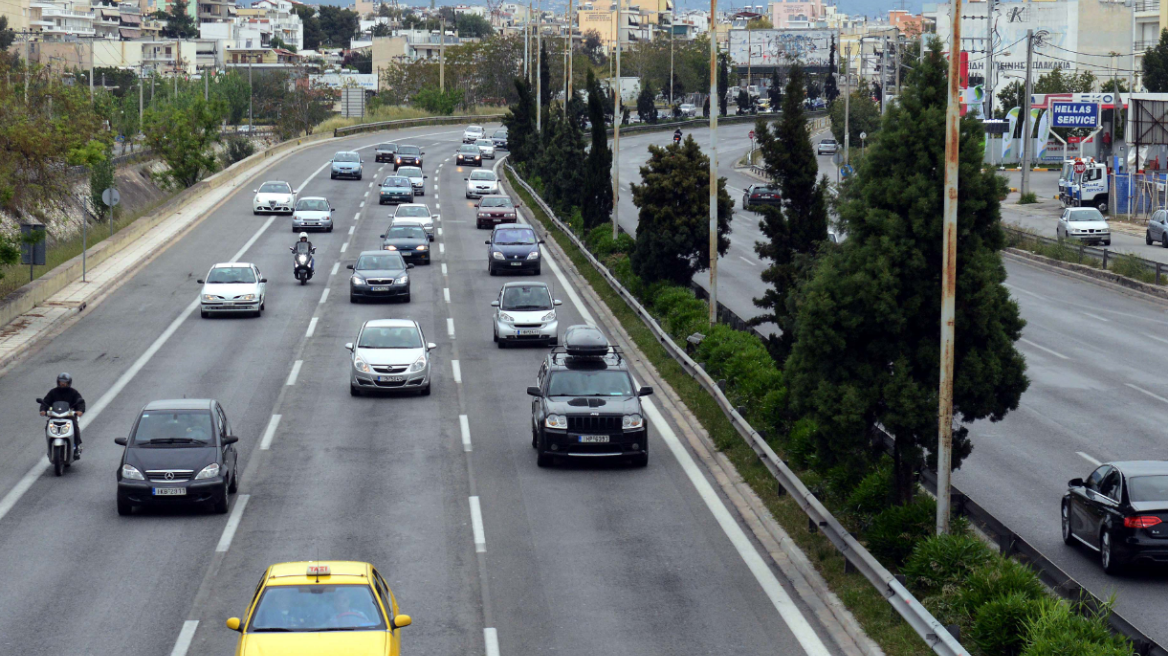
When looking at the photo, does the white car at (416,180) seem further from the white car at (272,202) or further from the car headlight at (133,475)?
the car headlight at (133,475)

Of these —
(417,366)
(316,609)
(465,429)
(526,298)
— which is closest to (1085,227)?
(526,298)

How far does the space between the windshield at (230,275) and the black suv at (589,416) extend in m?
16.8

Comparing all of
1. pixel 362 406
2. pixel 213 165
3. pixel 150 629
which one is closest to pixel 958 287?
pixel 150 629

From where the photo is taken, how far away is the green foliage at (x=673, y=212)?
35156mm

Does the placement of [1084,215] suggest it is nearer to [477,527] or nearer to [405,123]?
[477,527]

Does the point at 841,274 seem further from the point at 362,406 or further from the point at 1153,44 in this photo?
the point at 1153,44

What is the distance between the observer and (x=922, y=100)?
16.6m

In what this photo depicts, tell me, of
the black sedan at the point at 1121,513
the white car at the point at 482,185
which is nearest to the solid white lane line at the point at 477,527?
the black sedan at the point at 1121,513

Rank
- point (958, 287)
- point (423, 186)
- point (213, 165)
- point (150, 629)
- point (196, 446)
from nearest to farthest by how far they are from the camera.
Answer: point (150, 629) → point (958, 287) → point (196, 446) → point (423, 186) → point (213, 165)

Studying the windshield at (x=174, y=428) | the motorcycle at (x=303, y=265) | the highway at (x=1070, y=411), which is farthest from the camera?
the motorcycle at (x=303, y=265)

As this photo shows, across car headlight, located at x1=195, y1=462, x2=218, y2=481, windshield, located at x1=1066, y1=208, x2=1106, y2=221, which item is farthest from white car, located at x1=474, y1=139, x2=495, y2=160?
car headlight, located at x1=195, y1=462, x2=218, y2=481

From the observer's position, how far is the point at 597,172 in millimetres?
48844

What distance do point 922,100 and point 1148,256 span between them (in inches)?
1576

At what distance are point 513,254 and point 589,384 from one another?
874 inches
